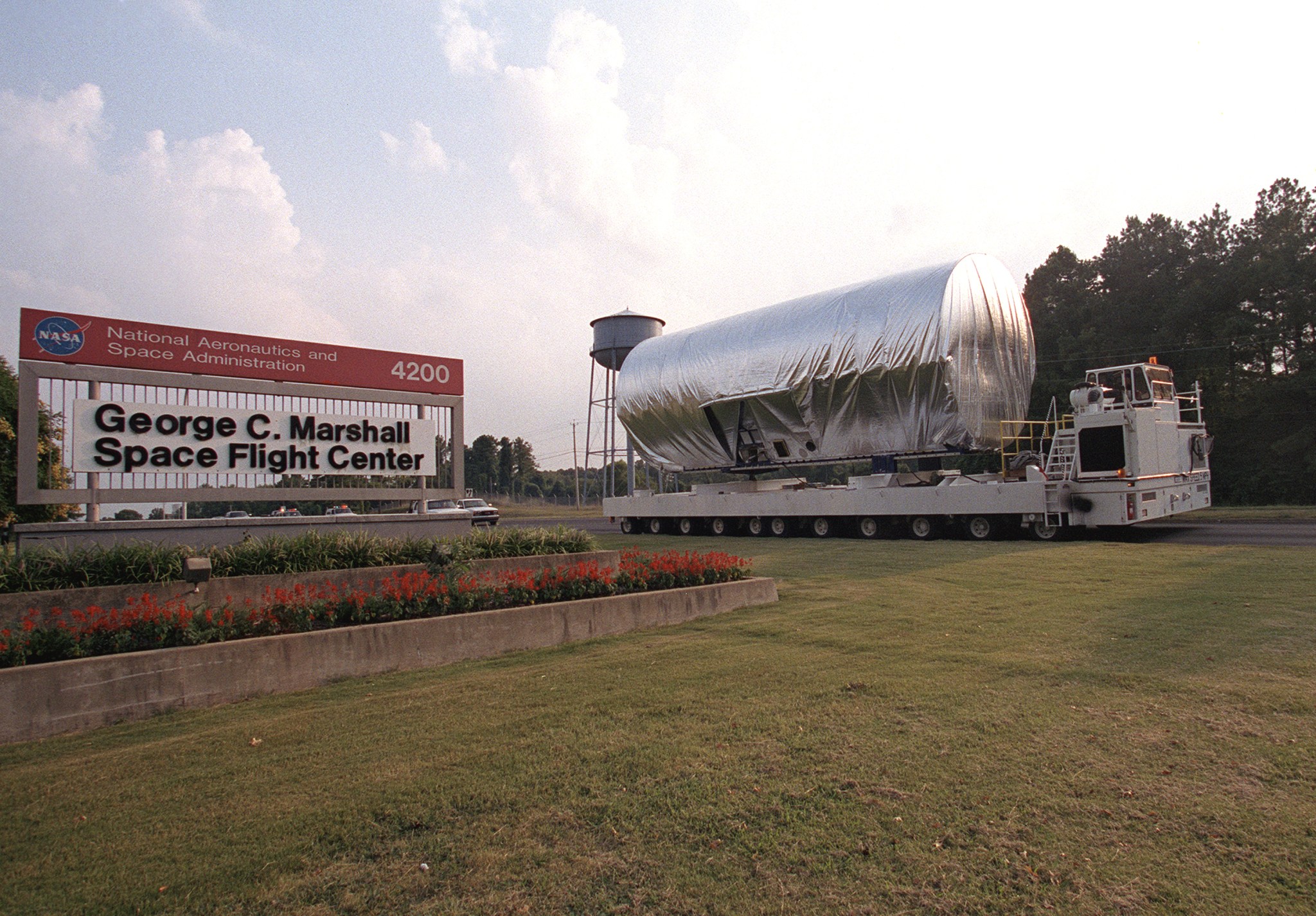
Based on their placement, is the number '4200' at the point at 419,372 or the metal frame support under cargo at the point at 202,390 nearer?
the metal frame support under cargo at the point at 202,390

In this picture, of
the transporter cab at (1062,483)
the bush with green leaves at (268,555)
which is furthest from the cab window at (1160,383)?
the bush with green leaves at (268,555)

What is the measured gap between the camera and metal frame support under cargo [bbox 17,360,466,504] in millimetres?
8844

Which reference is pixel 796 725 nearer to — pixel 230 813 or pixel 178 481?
pixel 230 813

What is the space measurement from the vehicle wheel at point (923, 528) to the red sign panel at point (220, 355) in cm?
1224

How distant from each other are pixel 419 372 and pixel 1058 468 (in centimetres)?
1365

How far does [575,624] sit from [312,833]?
4.31 metres

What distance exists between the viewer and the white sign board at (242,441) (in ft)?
30.4

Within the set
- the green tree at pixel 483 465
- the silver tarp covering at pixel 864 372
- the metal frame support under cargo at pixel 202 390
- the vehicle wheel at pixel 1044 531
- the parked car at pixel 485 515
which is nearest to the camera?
the metal frame support under cargo at pixel 202 390

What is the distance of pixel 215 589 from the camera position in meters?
7.62

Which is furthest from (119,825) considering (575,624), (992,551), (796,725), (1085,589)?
(992,551)

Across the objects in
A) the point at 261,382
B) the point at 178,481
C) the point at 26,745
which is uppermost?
the point at 261,382

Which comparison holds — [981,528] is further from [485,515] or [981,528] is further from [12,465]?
[12,465]

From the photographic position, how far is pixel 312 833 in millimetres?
3402

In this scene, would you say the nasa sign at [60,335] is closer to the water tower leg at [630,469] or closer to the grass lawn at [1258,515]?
the water tower leg at [630,469]
